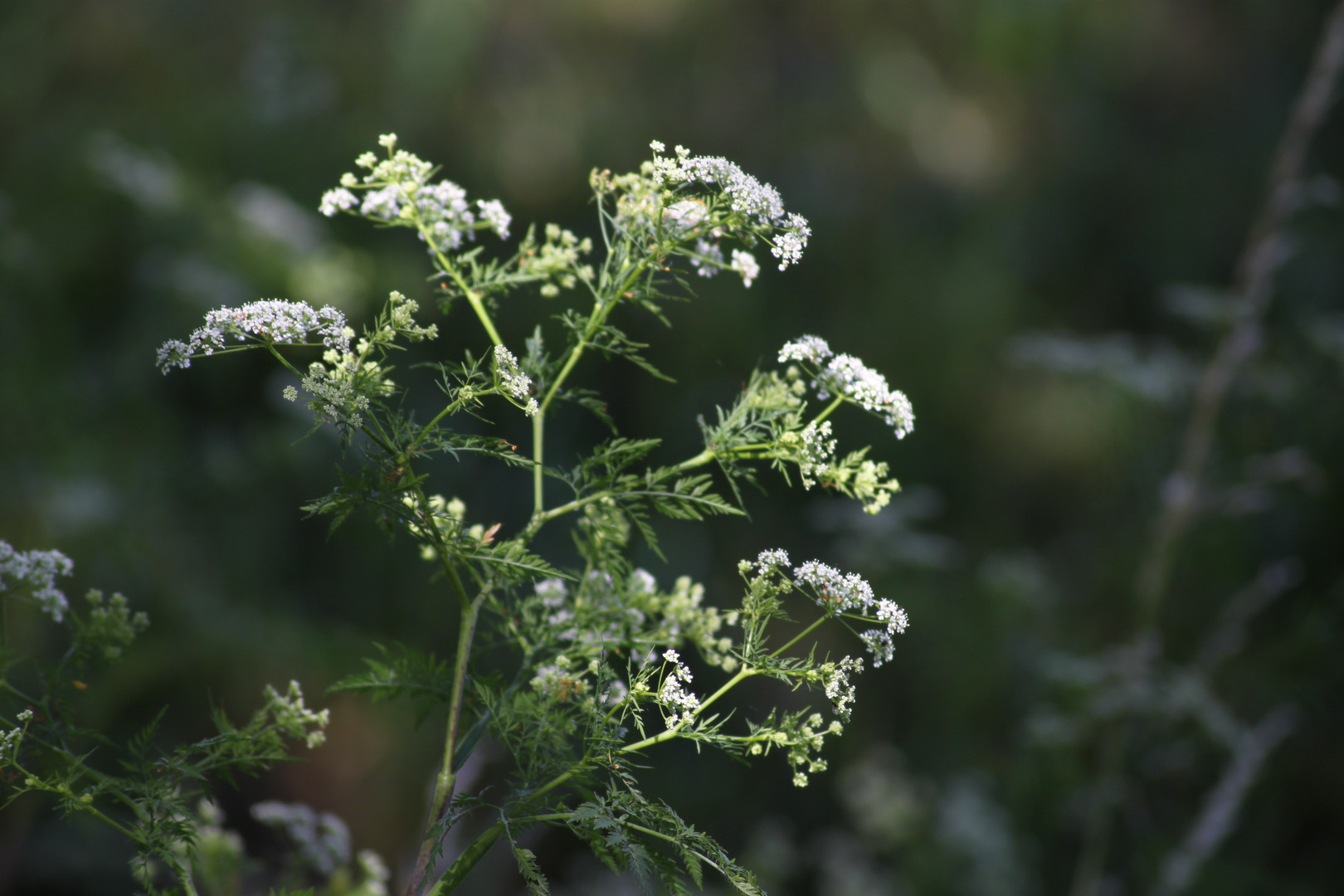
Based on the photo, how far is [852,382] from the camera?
1.95 ft

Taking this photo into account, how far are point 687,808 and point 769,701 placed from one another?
42 cm

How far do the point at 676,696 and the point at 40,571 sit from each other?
0.40 m

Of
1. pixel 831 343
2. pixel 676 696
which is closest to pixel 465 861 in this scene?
pixel 676 696

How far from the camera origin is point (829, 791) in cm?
265

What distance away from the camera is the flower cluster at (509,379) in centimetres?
52

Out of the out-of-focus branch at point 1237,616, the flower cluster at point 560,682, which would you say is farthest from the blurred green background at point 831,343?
the flower cluster at point 560,682

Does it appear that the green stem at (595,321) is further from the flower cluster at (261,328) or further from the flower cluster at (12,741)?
the flower cluster at (12,741)

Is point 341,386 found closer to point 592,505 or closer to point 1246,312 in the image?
point 592,505

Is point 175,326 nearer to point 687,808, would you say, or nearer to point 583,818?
point 687,808

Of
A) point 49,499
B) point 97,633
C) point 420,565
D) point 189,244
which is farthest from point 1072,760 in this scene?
point 189,244

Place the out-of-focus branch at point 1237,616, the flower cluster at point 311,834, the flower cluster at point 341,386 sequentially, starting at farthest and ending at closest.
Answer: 1. the out-of-focus branch at point 1237,616
2. the flower cluster at point 311,834
3. the flower cluster at point 341,386

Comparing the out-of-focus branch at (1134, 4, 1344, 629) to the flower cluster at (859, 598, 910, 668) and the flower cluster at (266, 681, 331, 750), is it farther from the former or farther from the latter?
the flower cluster at (266, 681, 331, 750)

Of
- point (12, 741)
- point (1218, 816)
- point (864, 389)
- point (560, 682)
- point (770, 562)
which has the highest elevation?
point (1218, 816)

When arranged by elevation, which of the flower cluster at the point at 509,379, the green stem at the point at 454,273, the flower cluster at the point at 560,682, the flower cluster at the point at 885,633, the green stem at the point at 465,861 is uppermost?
the green stem at the point at 454,273
